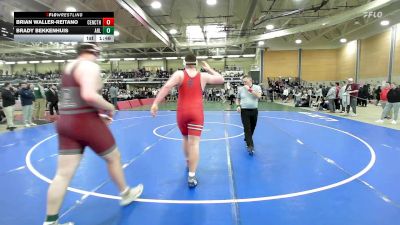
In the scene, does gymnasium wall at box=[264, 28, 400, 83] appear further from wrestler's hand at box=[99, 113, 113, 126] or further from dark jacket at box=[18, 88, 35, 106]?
wrestler's hand at box=[99, 113, 113, 126]

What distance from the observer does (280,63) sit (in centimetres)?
3459

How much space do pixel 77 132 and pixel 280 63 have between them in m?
34.2

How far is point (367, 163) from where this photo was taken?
550 cm

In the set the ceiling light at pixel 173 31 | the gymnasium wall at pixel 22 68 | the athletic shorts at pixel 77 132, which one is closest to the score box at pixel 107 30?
the athletic shorts at pixel 77 132

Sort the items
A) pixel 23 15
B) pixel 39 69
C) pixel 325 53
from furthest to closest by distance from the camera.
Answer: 1. pixel 39 69
2. pixel 325 53
3. pixel 23 15

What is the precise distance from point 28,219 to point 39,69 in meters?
50.3

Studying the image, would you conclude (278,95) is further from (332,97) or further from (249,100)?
(249,100)

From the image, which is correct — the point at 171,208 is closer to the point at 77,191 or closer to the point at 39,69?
the point at 77,191

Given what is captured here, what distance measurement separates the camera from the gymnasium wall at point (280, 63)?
34.5 m

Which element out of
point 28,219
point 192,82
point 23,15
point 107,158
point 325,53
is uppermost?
point 325,53

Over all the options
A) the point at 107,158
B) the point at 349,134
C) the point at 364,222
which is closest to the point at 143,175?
the point at 107,158

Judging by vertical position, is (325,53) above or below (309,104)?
above

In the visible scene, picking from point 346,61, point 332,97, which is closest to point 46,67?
point 346,61
